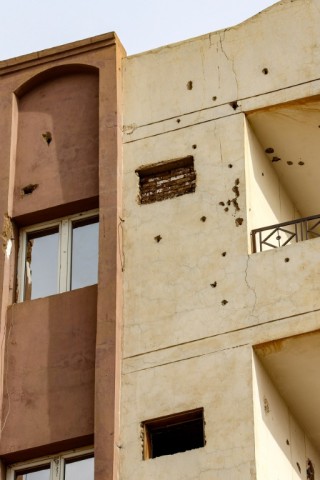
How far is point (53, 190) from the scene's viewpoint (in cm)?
2061

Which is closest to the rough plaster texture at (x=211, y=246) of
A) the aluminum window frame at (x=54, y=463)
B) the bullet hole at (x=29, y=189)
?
the aluminum window frame at (x=54, y=463)

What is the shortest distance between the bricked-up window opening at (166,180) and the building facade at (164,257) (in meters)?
0.03

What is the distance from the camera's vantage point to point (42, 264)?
20484mm

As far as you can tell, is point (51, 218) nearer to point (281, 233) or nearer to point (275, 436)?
point (281, 233)

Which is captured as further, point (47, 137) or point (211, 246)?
point (47, 137)

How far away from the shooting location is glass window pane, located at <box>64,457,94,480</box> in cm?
1823

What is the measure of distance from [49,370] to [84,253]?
6.64ft

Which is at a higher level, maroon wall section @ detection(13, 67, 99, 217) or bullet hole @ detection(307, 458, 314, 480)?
maroon wall section @ detection(13, 67, 99, 217)

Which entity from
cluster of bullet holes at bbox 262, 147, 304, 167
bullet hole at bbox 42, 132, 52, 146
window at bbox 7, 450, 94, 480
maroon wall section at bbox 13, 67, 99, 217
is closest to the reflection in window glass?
window at bbox 7, 450, 94, 480

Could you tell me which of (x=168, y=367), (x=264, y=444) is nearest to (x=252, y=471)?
(x=264, y=444)

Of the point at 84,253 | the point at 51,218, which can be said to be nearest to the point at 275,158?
the point at 84,253

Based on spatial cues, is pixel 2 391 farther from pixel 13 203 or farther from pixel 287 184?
pixel 287 184

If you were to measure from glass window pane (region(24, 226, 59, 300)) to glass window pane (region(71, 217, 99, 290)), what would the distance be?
0.91 ft

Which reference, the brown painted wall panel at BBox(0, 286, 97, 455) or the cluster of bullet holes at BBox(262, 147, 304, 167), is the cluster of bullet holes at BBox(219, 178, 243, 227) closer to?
the cluster of bullet holes at BBox(262, 147, 304, 167)
